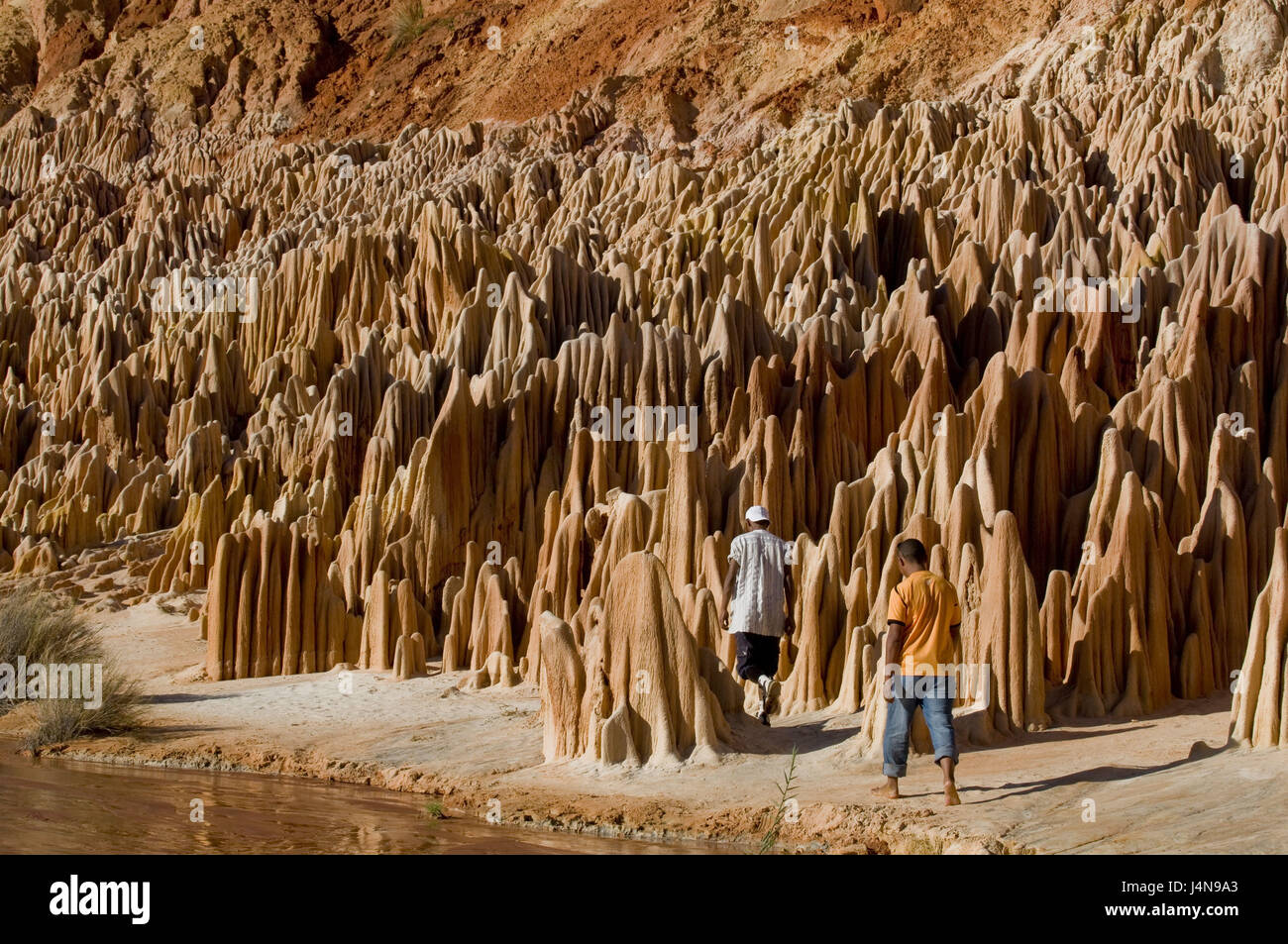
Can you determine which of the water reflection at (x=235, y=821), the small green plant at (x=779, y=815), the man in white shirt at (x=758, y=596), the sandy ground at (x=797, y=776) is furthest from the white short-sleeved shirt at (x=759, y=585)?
the water reflection at (x=235, y=821)

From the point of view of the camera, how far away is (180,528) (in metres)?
20.2

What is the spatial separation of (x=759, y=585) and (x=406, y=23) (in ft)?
134

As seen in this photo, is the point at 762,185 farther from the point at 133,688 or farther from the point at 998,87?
the point at 133,688

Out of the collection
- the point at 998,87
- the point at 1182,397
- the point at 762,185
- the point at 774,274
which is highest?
the point at 998,87

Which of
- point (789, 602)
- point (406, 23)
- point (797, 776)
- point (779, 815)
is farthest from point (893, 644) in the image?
point (406, 23)

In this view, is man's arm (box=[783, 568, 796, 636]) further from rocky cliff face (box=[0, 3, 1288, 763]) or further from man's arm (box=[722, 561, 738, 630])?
man's arm (box=[722, 561, 738, 630])

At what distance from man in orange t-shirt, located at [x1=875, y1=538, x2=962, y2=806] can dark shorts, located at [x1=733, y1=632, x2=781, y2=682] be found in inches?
86.9

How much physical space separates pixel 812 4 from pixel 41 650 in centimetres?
2690

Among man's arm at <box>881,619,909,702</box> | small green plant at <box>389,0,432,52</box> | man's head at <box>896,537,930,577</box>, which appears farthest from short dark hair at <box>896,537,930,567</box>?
small green plant at <box>389,0,432,52</box>

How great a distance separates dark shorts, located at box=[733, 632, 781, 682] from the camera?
9.49m

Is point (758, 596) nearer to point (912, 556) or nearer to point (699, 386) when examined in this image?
point (912, 556)

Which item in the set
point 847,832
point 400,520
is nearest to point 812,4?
point 400,520

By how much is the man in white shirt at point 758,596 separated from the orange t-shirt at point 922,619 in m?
2.12
